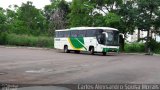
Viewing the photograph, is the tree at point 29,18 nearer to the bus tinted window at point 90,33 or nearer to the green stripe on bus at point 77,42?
the green stripe on bus at point 77,42

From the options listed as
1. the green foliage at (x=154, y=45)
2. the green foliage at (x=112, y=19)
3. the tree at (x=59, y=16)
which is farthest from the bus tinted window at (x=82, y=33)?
the tree at (x=59, y=16)

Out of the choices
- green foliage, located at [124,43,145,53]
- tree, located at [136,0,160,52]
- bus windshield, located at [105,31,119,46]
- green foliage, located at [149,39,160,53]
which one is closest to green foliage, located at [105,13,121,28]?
tree, located at [136,0,160,52]

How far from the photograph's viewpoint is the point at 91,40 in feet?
136

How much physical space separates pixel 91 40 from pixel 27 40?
24664 mm

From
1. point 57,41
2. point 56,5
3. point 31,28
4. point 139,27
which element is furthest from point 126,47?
point 31,28

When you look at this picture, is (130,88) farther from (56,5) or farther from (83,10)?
(56,5)

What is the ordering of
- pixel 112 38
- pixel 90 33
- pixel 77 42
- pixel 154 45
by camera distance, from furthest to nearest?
1. pixel 154 45
2. pixel 77 42
3. pixel 90 33
4. pixel 112 38

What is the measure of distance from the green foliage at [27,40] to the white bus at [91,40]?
13635 mm

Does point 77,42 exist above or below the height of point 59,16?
below

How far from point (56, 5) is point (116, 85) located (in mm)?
67627

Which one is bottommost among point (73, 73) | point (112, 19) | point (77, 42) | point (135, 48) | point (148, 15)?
point (135, 48)

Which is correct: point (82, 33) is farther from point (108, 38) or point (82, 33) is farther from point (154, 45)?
point (154, 45)

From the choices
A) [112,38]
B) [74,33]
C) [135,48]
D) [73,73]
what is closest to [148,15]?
[135,48]

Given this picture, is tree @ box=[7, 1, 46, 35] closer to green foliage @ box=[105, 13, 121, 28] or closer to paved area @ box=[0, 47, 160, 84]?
green foliage @ box=[105, 13, 121, 28]
